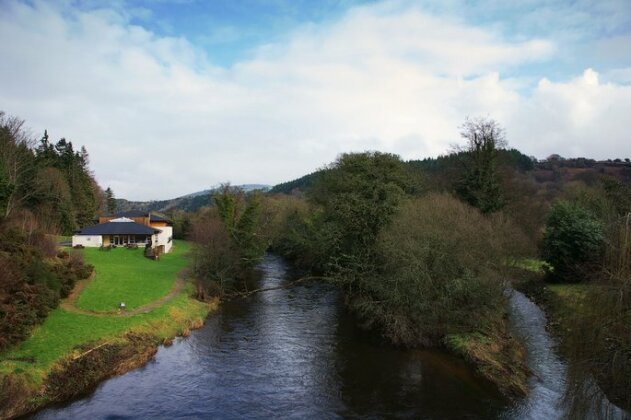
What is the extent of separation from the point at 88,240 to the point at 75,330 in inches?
1399

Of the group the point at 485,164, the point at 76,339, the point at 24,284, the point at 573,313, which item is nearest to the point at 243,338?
the point at 76,339

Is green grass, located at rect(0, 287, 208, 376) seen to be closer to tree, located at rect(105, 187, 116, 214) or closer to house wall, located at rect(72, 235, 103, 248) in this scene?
house wall, located at rect(72, 235, 103, 248)

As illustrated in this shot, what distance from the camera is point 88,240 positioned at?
→ 190 ft

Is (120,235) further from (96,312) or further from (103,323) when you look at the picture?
(103,323)

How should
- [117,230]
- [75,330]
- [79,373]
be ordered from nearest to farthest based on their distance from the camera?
[79,373] → [75,330] → [117,230]

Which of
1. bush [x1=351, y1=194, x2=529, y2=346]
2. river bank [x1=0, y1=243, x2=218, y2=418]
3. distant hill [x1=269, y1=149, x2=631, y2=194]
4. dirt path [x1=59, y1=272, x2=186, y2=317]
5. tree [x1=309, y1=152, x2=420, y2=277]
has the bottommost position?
river bank [x1=0, y1=243, x2=218, y2=418]

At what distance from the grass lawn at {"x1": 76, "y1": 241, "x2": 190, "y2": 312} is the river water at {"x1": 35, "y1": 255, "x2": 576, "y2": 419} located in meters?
6.32

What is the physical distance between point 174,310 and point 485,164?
1303 inches

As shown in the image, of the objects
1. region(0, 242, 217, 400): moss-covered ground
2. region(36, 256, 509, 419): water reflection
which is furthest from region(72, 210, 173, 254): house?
region(36, 256, 509, 419): water reflection

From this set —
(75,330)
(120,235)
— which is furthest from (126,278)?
(120,235)

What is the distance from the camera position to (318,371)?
23.8 metres

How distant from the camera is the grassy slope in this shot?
2145cm

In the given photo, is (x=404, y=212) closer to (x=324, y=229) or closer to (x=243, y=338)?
(x=324, y=229)

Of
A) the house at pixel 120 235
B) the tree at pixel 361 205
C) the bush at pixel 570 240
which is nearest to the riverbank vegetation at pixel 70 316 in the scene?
the house at pixel 120 235
